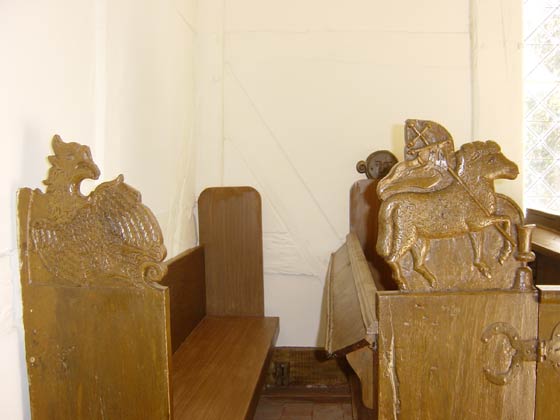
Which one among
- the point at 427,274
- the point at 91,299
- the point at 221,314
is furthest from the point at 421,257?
the point at 221,314

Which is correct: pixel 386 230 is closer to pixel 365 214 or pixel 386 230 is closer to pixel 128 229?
pixel 128 229

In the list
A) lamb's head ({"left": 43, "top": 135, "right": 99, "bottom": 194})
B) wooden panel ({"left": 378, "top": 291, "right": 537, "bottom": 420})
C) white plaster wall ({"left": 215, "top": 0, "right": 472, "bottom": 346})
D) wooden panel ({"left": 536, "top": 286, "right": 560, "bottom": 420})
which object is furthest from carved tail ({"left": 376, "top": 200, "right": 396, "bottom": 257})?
white plaster wall ({"left": 215, "top": 0, "right": 472, "bottom": 346})

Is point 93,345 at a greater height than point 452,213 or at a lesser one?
lesser

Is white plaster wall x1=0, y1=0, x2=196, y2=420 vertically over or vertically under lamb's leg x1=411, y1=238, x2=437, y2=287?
over

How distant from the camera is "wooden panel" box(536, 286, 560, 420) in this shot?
1.17m

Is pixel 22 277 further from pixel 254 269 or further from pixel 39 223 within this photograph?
pixel 254 269

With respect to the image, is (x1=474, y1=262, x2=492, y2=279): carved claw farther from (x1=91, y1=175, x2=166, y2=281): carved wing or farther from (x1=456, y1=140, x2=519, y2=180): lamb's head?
(x1=91, y1=175, x2=166, y2=281): carved wing

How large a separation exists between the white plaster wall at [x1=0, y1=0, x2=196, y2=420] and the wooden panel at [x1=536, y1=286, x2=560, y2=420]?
1330 mm

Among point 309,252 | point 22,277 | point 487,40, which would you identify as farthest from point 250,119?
point 22,277

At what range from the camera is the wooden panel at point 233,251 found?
2.94 meters

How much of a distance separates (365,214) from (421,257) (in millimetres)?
1825

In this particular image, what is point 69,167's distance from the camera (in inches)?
48.3

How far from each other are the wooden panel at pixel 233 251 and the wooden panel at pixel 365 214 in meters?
0.59

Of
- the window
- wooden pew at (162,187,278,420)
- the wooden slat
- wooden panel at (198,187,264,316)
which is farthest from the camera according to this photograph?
the window
